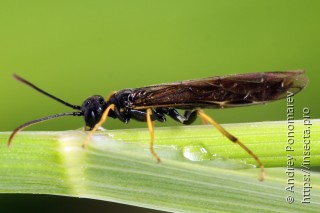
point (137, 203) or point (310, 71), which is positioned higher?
Result: point (310, 71)

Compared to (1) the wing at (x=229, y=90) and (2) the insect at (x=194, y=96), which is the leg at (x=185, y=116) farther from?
(1) the wing at (x=229, y=90)

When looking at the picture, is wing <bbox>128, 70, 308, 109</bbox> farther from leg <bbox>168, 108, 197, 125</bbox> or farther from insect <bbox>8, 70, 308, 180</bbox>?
leg <bbox>168, 108, 197, 125</bbox>

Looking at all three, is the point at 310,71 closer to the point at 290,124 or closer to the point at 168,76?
the point at 168,76

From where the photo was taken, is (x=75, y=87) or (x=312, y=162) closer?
(x=312, y=162)

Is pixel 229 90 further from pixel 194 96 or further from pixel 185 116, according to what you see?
pixel 185 116

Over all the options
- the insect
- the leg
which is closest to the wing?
the insect

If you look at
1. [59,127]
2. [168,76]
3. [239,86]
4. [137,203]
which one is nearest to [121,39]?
[168,76]
